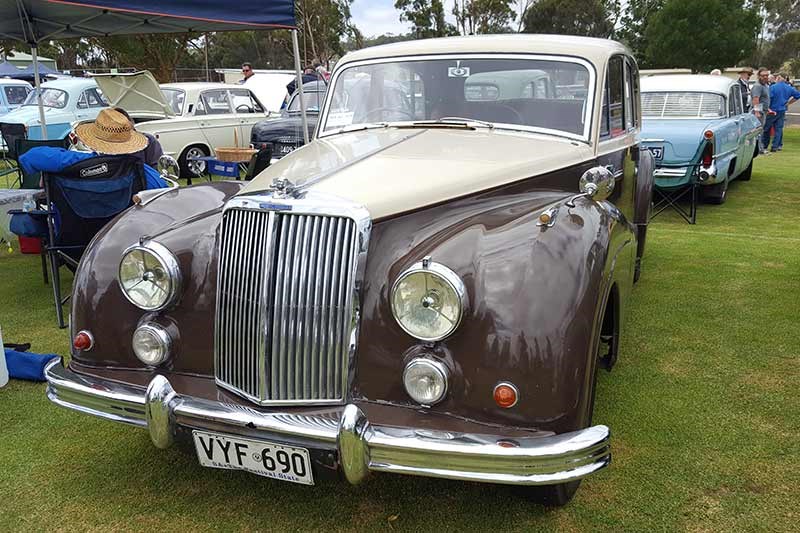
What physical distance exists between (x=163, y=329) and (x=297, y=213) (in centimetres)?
75

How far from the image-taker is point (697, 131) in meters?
8.31

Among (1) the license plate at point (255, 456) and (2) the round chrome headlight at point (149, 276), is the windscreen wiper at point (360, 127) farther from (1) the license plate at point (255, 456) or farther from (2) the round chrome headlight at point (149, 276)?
(1) the license plate at point (255, 456)

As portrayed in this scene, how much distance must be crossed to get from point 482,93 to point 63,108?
11.6 meters

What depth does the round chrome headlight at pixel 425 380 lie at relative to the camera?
7.24 feet

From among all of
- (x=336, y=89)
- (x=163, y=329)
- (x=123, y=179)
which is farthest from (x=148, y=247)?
(x=123, y=179)

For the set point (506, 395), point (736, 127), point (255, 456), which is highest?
point (736, 127)

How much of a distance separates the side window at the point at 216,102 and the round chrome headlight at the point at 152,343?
10.6 meters

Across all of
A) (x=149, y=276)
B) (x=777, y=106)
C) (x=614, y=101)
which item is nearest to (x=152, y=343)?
(x=149, y=276)

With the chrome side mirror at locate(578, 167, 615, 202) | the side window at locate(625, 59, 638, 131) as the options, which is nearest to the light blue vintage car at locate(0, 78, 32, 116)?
the side window at locate(625, 59, 638, 131)

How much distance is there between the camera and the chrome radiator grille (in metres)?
2.38

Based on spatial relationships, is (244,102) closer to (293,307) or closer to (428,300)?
(293,307)

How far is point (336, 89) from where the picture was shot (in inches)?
163

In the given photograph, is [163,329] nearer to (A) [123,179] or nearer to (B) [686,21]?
(A) [123,179]

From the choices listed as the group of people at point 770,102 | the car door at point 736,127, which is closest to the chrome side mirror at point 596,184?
the car door at point 736,127
